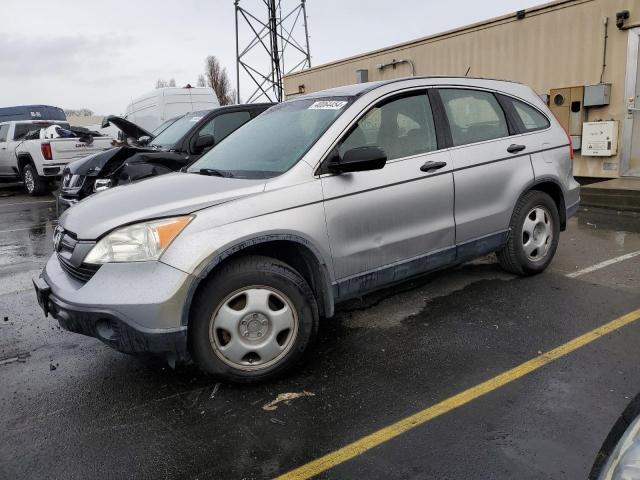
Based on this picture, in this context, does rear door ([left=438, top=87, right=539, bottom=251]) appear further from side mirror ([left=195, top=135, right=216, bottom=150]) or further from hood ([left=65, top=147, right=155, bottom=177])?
hood ([left=65, top=147, right=155, bottom=177])

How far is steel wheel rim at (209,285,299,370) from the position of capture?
10.1 ft

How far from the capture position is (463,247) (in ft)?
14.1

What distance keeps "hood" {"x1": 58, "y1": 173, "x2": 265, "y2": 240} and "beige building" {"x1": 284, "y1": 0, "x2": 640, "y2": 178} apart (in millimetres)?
8401

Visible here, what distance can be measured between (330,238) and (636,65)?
8.25 metres

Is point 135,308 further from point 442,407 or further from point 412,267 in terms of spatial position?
point 412,267

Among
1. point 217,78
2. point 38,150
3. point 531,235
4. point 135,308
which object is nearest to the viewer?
point 135,308

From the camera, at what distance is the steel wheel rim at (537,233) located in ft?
→ 15.7

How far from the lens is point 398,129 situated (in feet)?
13.0

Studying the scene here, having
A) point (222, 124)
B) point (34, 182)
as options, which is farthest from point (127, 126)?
point (34, 182)

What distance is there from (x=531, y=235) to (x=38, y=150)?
12.1 metres

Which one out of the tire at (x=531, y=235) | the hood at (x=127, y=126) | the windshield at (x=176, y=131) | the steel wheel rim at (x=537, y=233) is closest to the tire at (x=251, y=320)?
the tire at (x=531, y=235)

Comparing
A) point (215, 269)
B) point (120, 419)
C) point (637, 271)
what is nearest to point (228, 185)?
point (215, 269)

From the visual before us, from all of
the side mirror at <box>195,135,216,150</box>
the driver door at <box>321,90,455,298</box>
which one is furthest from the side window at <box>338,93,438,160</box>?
the side mirror at <box>195,135,216,150</box>

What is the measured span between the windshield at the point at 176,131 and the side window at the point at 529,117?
460 cm
